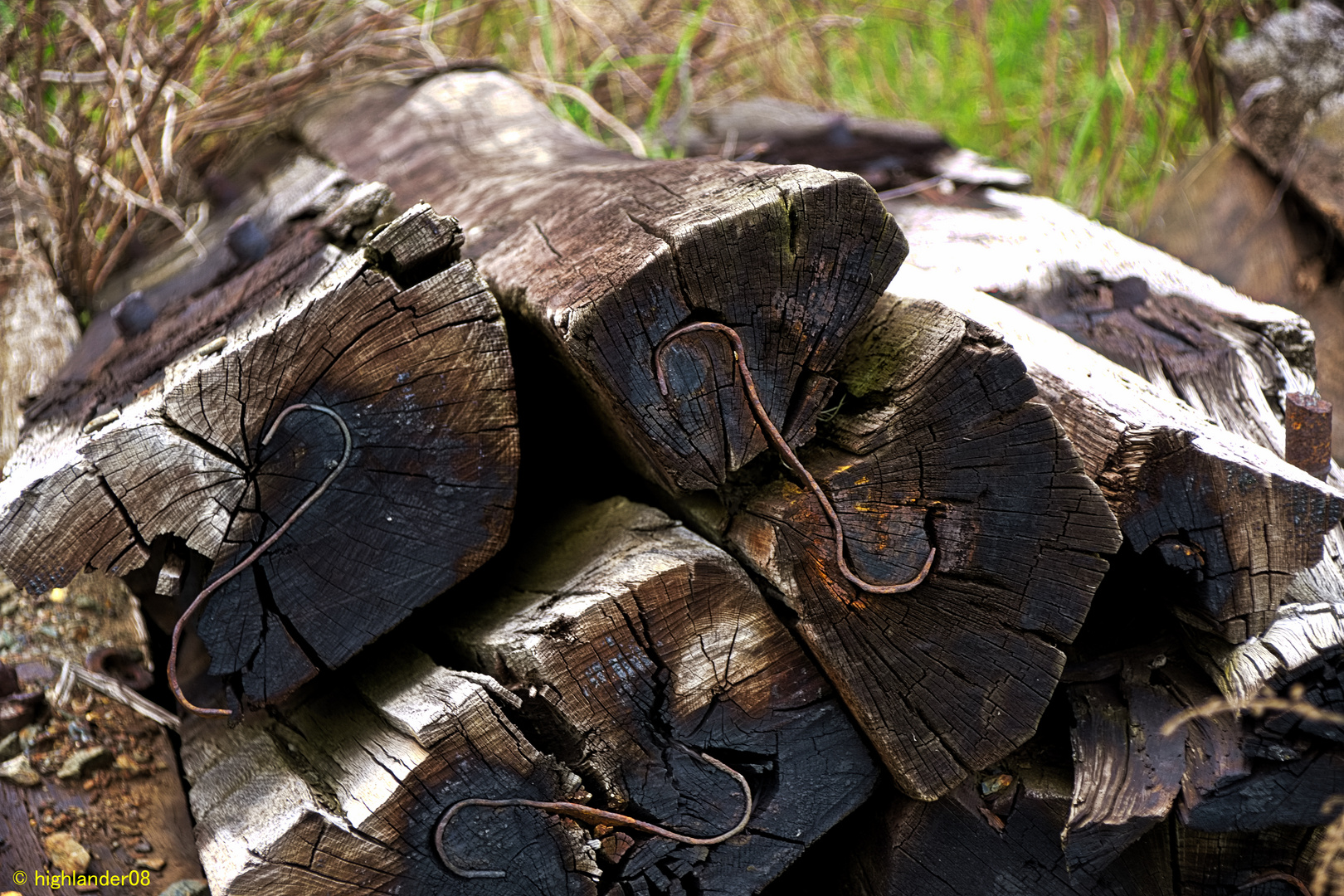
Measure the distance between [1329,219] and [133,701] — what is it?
3839mm

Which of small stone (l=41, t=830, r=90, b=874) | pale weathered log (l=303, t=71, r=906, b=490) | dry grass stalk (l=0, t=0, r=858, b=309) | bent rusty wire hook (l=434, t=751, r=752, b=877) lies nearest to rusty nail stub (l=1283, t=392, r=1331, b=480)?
pale weathered log (l=303, t=71, r=906, b=490)

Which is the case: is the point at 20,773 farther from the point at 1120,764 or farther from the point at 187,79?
the point at 187,79

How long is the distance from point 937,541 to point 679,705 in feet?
1.67

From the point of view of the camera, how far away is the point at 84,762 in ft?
6.89

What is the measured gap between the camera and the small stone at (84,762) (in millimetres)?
2075

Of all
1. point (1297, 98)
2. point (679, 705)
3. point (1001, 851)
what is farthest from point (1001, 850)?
point (1297, 98)

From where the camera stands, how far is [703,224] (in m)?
1.51

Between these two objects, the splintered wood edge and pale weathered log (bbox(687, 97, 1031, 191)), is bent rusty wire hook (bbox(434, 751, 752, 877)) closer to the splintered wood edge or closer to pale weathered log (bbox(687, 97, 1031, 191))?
the splintered wood edge

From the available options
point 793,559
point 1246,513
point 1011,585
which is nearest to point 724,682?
point 793,559

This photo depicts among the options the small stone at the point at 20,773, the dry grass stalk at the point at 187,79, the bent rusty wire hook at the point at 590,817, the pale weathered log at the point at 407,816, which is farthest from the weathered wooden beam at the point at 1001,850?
the dry grass stalk at the point at 187,79

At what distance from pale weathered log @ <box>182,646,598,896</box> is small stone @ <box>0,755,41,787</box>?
0.50 m

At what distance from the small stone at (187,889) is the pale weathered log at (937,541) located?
122cm

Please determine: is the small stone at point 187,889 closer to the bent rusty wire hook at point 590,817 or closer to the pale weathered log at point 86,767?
the pale weathered log at point 86,767

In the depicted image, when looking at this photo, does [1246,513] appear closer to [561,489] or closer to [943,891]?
[943,891]
